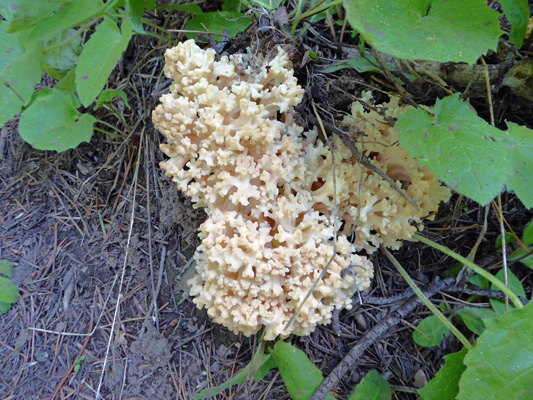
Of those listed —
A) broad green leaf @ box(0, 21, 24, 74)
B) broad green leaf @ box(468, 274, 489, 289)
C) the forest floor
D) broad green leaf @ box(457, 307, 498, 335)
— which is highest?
broad green leaf @ box(0, 21, 24, 74)

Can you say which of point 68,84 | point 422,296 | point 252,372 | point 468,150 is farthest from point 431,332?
point 68,84

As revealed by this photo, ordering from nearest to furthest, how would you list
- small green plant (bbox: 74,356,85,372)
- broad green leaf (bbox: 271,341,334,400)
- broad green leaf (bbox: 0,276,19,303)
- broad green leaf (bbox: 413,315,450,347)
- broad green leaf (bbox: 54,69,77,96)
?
broad green leaf (bbox: 271,341,334,400) < broad green leaf (bbox: 413,315,450,347) < broad green leaf (bbox: 54,69,77,96) < small green plant (bbox: 74,356,85,372) < broad green leaf (bbox: 0,276,19,303)

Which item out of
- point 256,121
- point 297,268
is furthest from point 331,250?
point 256,121

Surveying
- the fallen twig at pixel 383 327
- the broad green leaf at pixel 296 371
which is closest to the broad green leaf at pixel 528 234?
the fallen twig at pixel 383 327

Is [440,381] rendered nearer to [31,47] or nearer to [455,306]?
[455,306]

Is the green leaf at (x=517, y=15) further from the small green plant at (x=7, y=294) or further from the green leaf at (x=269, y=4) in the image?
the small green plant at (x=7, y=294)

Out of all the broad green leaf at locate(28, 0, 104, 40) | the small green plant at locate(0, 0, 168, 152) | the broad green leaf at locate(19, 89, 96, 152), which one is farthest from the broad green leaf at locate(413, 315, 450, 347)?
the broad green leaf at locate(28, 0, 104, 40)

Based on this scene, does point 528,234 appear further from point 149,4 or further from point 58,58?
point 58,58

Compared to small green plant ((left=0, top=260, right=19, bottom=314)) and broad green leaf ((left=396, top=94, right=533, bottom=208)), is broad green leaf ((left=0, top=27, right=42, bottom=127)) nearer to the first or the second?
small green plant ((left=0, top=260, right=19, bottom=314))
